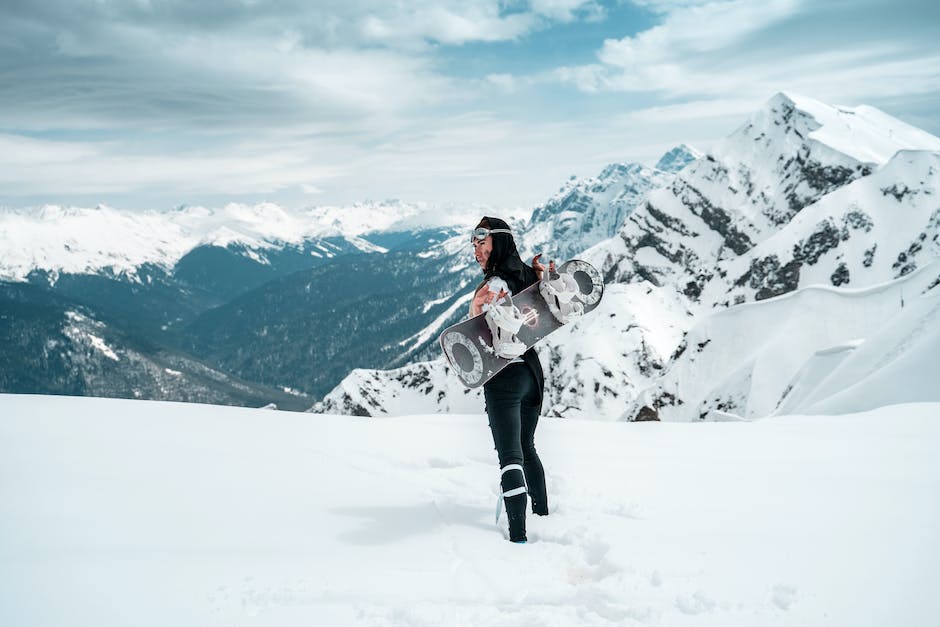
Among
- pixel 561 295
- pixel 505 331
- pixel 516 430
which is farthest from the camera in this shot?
pixel 561 295

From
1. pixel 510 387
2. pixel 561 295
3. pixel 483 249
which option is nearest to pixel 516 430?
pixel 510 387

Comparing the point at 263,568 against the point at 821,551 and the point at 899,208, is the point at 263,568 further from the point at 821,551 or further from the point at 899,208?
the point at 899,208

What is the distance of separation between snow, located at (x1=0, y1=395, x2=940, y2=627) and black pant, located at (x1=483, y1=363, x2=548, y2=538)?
37cm

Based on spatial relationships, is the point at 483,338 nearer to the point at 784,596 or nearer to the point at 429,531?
the point at 429,531

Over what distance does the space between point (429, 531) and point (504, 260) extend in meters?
3.07

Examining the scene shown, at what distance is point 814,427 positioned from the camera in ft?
35.1

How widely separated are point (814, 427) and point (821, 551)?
6708 mm

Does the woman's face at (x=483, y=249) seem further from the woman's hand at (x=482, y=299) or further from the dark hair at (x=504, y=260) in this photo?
the woman's hand at (x=482, y=299)

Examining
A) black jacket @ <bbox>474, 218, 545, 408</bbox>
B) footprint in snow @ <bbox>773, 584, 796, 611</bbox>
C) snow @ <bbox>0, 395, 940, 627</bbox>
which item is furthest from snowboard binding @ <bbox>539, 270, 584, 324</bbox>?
footprint in snow @ <bbox>773, 584, 796, 611</bbox>

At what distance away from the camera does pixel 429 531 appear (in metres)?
6.00

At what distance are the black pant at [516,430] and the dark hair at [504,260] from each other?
1015 millimetres

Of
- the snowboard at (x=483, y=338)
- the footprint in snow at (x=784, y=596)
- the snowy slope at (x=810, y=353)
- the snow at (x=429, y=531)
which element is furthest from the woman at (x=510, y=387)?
the snowy slope at (x=810, y=353)

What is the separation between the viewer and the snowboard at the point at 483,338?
6328 millimetres

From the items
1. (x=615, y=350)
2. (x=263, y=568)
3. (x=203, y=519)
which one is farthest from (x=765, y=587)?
(x=615, y=350)
